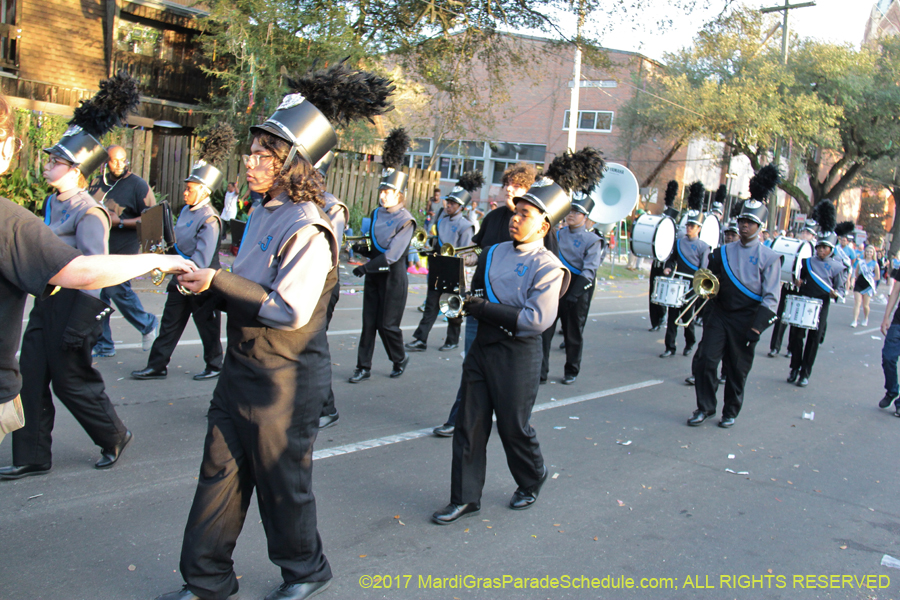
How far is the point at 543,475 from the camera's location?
4547 mm

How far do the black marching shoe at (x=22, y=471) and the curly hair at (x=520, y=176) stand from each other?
3.65 meters

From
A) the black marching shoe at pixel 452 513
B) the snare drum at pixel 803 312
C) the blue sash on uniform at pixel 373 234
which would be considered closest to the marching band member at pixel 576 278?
the blue sash on uniform at pixel 373 234

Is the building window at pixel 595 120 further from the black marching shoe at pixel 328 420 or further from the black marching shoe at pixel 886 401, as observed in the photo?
the black marching shoe at pixel 328 420

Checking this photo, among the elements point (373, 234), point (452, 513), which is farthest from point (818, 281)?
point (452, 513)

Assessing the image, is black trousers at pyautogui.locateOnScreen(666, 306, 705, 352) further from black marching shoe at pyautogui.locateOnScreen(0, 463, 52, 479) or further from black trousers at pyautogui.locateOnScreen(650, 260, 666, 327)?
black marching shoe at pyautogui.locateOnScreen(0, 463, 52, 479)

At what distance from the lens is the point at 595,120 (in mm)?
36469

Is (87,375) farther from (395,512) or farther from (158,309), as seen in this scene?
(158,309)

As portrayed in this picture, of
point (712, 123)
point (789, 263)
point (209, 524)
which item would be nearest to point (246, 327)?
point (209, 524)

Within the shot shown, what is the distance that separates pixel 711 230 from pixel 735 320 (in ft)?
21.3

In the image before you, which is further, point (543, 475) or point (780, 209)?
point (780, 209)

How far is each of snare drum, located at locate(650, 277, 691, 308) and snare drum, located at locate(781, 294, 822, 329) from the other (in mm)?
1476

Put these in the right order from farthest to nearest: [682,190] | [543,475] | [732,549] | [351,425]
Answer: [682,190]
[351,425]
[543,475]
[732,549]

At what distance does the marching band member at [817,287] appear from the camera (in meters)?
9.67

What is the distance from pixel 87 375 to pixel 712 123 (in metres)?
27.9
